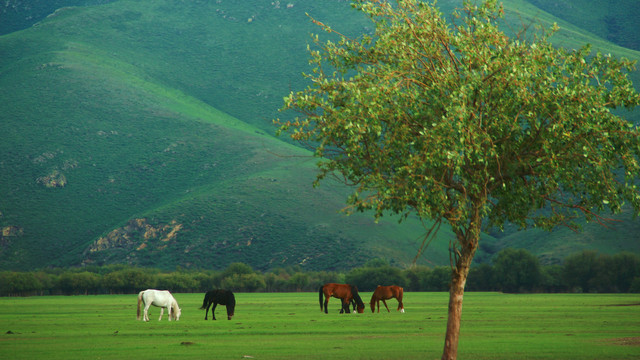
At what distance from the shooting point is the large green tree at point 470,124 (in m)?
20.8

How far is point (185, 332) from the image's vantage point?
42.3 metres

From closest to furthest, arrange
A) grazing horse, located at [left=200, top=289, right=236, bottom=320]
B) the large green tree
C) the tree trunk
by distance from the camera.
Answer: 1. the large green tree
2. the tree trunk
3. grazing horse, located at [left=200, top=289, right=236, bottom=320]

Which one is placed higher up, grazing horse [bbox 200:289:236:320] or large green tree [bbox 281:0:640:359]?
large green tree [bbox 281:0:640:359]

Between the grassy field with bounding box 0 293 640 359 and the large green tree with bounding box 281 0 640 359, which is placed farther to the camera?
the grassy field with bounding box 0 293 640 359

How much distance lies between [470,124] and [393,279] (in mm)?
120202

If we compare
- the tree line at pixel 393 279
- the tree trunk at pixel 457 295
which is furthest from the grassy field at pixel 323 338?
the tree line at pixel 393 279

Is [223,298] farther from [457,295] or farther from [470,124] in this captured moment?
[470,124]

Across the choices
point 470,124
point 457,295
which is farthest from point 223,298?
point 470,124

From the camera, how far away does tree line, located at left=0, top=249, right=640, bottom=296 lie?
138 metres

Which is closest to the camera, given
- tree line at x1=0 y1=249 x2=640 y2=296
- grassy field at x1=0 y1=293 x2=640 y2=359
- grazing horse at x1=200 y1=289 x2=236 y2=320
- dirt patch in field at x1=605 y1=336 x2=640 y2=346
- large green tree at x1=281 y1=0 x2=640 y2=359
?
large green tree at x1=281 y1=0 x2=640 y2=359

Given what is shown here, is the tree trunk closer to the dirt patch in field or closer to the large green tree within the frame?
the large green tree

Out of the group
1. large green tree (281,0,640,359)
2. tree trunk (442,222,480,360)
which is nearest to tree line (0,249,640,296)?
Result: tree trunk (442,222,480,360)

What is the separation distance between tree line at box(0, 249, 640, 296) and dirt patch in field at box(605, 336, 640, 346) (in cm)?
9906

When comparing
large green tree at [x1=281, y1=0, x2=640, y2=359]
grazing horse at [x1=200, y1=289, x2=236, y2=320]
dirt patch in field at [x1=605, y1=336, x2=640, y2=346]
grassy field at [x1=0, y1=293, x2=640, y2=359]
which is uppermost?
large green tree at [x1=281, y1=0, x2=640, y2=359]
